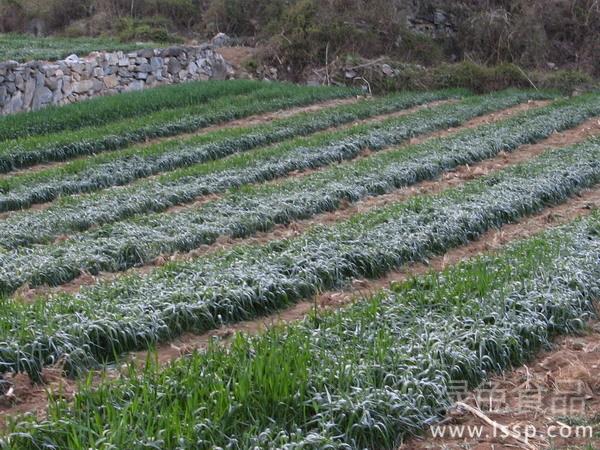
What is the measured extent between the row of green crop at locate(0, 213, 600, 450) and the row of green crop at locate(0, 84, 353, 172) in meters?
11.1

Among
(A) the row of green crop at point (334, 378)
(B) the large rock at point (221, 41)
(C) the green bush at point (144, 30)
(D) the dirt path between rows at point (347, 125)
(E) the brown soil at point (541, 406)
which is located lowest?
(D) the dirt path between rows at point (347, 125)

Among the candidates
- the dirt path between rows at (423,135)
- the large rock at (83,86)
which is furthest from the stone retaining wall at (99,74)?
the dirt path between rows at (423,135)

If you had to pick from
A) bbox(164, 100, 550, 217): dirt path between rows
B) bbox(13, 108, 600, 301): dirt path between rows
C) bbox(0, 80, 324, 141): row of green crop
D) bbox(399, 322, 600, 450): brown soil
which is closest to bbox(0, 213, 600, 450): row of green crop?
bbox(399, 322, 600, 450): brown soil

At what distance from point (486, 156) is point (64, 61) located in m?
12.5

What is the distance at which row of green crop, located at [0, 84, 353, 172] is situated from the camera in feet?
53.8

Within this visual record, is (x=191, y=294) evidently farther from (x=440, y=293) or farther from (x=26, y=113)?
(x=26, y=113)

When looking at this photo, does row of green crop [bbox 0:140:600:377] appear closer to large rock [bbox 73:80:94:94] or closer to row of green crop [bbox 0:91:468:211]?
row of green crop [bbox 0:91:468:211]

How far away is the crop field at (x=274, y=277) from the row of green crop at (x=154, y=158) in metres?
0.06

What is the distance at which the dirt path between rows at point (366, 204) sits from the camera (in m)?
8.47

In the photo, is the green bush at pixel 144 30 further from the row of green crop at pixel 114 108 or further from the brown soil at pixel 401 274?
the brown soil at pixel 401 274

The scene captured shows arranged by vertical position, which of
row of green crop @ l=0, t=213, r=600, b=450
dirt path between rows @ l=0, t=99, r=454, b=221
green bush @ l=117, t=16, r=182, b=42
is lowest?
dirt path between rows @ l=0, t=99, r=454, b=221

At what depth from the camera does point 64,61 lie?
2277 cm

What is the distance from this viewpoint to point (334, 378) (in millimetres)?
5133

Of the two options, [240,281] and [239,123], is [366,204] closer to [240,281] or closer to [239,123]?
[240,281]
